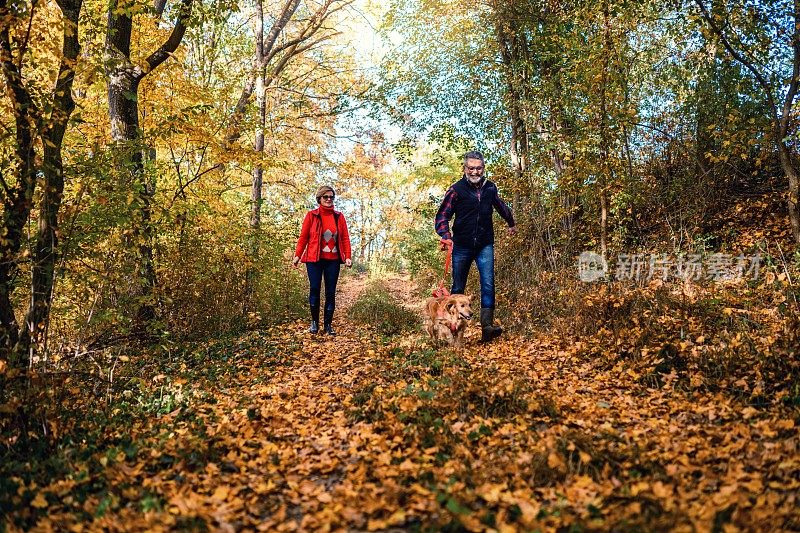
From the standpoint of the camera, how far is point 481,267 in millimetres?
7156

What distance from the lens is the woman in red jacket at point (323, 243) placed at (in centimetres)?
815

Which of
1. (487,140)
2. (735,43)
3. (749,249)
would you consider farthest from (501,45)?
(749,249)

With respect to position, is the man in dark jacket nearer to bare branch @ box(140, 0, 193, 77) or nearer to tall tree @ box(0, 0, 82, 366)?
tall tree @ box(0, 0, 82, 366)

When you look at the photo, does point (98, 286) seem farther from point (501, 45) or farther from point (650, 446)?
point (501, 45)

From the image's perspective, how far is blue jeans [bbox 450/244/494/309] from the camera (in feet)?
23.3

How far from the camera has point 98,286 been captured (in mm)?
5934

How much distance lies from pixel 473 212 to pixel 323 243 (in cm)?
250

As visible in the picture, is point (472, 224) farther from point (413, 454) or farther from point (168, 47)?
point (168, 47)

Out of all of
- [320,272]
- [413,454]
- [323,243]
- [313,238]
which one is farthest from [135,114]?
[413,454]

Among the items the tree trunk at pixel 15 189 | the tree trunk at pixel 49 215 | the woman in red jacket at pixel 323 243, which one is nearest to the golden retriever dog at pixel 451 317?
the woman in red jacket at pixel 323 243

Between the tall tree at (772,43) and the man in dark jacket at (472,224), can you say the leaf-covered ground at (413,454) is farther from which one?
the tall tree at (772,43)

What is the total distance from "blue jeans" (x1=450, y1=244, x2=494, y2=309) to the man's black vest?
89mm

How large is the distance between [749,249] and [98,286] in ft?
32.0

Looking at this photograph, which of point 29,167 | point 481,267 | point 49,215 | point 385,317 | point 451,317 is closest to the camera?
point 29,167
